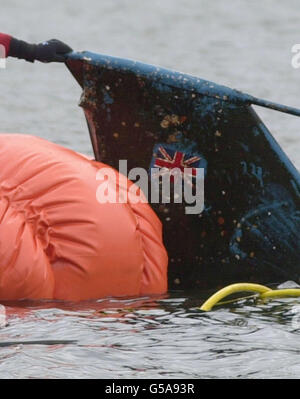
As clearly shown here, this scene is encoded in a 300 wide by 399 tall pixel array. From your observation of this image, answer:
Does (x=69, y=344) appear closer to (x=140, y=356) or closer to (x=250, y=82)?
(x=140, y=356)

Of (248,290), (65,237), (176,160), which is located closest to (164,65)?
(176,160)

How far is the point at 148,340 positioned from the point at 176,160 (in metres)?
1.12

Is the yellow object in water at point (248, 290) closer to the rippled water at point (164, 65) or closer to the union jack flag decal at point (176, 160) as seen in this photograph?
the rippled water at point (164, 65)

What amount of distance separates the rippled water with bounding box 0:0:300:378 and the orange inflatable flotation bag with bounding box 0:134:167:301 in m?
0.08

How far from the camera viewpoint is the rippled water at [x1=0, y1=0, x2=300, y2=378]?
4083 mm

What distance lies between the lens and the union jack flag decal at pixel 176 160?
520cm

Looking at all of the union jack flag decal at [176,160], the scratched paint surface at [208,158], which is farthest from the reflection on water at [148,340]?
the union jack flag decal at [176,160]

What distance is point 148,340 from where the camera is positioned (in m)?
4.31

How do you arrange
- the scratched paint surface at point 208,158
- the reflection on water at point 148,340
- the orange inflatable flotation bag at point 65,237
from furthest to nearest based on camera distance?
the scratched paint surface at point 208,158 < the orange inflatable flotation bag at point 65,237 < the reflection on water at point 148,340

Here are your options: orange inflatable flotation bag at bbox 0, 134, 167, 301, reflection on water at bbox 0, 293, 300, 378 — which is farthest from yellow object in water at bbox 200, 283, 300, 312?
orange inflatable flotation bag at bbox 0, 134, 167, 301

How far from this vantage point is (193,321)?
457 cm

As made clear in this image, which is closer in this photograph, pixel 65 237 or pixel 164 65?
pixel 65 237

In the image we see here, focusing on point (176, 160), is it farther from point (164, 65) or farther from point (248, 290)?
point (164, 65)
